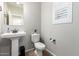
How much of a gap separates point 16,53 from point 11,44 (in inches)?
9.3

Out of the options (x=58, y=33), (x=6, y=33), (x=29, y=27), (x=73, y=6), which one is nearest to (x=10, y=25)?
(x=6, y=33)

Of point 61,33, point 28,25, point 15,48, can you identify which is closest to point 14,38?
point 15,48

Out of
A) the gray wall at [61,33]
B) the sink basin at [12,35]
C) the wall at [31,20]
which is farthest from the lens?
the wall at [31,20]

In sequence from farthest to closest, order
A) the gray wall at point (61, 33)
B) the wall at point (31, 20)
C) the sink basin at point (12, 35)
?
the wall at point (31, 20) < the sink basin at point (12, 35) < the gray wall at point (61, 33)

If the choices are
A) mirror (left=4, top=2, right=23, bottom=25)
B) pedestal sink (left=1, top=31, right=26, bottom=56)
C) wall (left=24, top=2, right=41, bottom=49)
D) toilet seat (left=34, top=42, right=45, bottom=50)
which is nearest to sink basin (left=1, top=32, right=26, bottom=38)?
pedestal sink (left=1, top=31, right=26, bottom=56)

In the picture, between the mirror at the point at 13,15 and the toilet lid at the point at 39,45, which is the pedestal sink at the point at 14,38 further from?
the toilet lid at the point at 39,45

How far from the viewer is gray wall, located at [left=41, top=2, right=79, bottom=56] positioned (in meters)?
1.44

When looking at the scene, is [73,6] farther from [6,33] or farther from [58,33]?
[6,33]

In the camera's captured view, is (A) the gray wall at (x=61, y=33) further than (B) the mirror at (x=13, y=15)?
No

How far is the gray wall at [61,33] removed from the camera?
1.44m

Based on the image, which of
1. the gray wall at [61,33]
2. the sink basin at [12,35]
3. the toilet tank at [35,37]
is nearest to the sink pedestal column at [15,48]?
the sink basin at [12,35]

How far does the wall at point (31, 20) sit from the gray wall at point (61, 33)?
10 centimetres

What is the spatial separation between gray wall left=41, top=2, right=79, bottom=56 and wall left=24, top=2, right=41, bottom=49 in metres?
0.10

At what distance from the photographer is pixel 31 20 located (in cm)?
186
